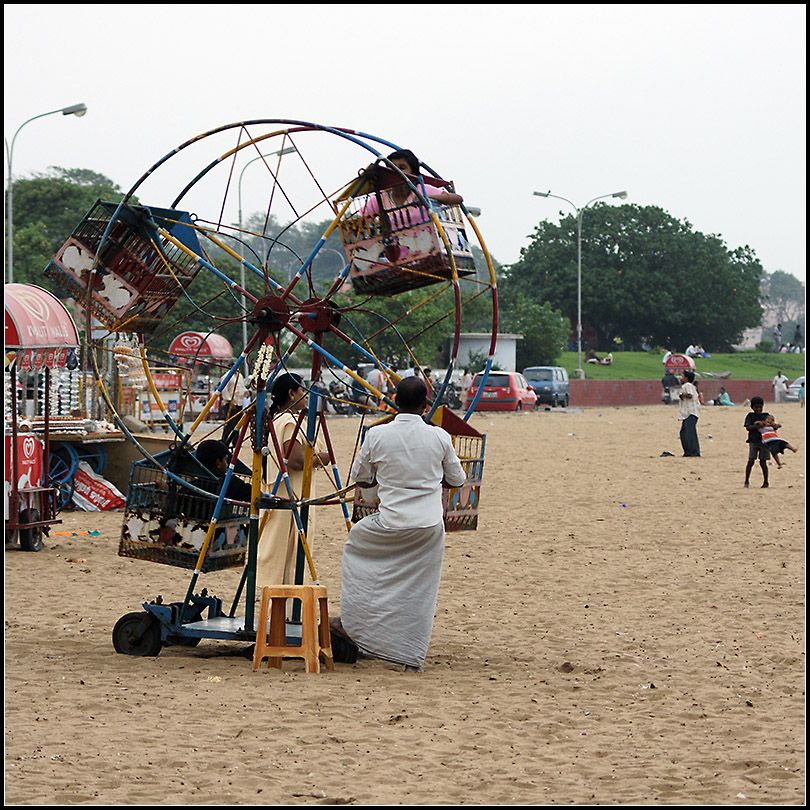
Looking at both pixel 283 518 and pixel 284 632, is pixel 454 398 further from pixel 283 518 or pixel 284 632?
pixel 284 632

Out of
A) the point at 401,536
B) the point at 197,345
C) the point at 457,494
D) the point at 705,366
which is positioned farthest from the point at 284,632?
the point at 705,366

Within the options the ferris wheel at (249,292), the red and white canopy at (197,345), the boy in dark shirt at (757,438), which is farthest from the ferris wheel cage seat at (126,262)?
the red and white canopy at (197,345)

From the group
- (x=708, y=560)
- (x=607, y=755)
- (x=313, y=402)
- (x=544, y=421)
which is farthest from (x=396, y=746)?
(x=544, y=421)

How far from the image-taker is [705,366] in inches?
2675

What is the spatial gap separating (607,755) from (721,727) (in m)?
0.78

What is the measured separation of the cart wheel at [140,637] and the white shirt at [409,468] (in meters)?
1.63

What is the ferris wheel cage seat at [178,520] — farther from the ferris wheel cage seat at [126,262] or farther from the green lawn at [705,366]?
the green lawn at [705,366]

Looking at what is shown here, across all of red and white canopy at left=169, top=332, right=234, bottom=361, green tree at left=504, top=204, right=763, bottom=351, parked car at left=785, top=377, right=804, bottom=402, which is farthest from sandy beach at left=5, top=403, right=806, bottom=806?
green tree at left=504, top=204, right=763, bottom=351

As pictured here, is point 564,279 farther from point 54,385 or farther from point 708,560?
point 708,560

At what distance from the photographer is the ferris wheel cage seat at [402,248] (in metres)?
6.52

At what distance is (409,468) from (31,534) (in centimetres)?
596

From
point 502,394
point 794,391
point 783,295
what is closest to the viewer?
point 502,394

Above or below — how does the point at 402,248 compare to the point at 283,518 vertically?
above

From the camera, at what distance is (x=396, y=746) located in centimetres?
514
